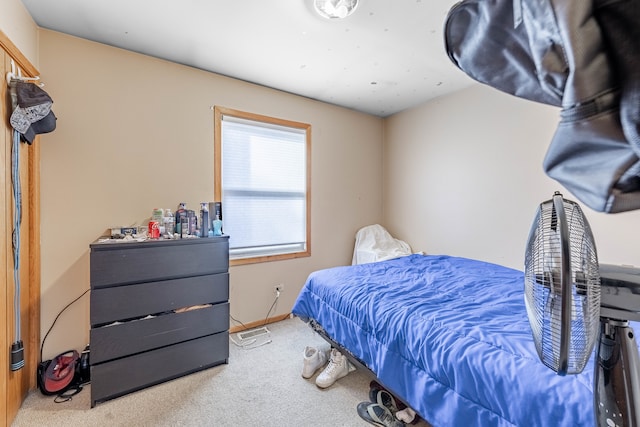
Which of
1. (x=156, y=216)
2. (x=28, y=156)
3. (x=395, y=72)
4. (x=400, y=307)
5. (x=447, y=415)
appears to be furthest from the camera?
(x=395, y=72)

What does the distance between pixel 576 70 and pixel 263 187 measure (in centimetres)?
268

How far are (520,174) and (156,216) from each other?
10.1 feet

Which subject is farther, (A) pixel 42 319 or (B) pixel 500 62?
(A) pixel 42 319

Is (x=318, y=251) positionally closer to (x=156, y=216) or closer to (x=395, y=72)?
(x=156, y=216)

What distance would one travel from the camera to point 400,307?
1.54 m

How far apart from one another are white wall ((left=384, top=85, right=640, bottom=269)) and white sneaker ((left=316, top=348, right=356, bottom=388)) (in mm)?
1753

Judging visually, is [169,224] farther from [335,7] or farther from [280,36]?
[335,7]

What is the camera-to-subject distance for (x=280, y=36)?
1984mm

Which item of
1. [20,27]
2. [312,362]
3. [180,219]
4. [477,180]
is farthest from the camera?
[477,180]

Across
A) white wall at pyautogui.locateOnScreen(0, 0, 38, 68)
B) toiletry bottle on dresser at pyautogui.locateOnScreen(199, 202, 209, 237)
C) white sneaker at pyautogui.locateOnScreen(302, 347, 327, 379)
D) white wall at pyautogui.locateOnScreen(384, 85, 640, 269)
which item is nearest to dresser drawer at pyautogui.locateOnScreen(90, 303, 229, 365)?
toiletry bottle on dresser at pyautogui.locateOnScreen(199, 202, 209, 237)

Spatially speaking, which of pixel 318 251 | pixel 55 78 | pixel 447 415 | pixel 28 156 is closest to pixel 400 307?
pixel 447 415

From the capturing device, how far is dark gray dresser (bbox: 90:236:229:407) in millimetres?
1658

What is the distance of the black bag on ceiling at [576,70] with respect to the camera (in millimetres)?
281

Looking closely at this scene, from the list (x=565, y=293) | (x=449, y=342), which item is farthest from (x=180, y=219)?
(x=565, y=293)
